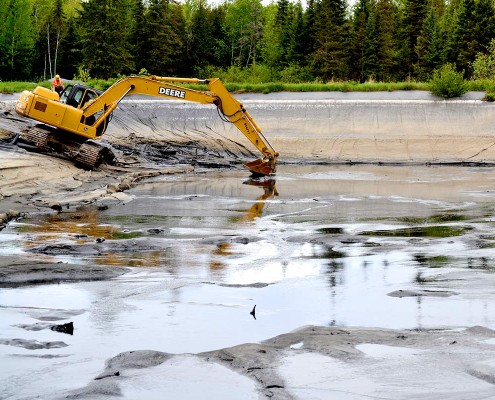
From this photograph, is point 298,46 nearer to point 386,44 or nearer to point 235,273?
point 386,44

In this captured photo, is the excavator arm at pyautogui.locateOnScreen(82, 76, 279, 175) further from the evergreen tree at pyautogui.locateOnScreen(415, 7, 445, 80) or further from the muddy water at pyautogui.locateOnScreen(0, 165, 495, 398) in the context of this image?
the evergreen tree at pyautogui.locateOnScreen(415, 7, 445, 80)

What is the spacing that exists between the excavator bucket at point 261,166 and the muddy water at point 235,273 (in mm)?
8412

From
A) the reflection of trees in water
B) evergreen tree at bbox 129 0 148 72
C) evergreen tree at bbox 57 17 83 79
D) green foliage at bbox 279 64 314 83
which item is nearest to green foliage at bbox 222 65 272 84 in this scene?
green foliage at bbox 279 64 314 83

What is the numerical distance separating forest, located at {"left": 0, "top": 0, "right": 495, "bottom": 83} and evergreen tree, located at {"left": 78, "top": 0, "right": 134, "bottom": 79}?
8cm

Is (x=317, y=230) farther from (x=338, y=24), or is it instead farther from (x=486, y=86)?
(x=338, y=24)

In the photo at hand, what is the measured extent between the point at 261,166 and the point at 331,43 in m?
37.9

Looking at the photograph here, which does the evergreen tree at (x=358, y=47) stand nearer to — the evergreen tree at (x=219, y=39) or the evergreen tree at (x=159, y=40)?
the evergreen tree at (x=159, y=40)

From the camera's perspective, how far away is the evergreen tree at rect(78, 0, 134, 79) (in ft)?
231

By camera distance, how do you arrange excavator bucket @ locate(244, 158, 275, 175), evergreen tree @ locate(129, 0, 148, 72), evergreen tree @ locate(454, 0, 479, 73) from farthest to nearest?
evergreen tree @ locate(129, 0, 148, 72)
evergreen tree @ locate(454, 0, 479, 73)
excavator bucket @ locate(244, 158, 275, 175)

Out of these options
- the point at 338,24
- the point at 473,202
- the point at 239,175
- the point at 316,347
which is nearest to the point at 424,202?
the point at 473,202

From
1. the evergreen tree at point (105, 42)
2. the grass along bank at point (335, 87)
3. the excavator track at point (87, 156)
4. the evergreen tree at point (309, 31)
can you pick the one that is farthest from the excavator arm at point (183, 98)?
the evergreen tree at point (309, 31)

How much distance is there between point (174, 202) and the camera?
25.0 metres

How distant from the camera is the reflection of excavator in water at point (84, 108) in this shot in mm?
31078

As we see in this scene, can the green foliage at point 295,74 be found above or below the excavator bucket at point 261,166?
above
